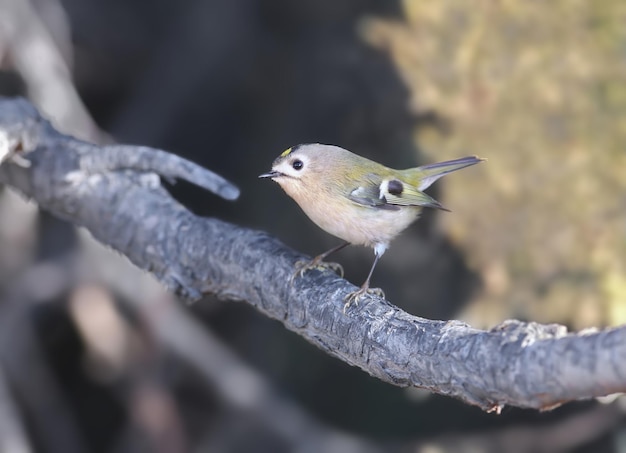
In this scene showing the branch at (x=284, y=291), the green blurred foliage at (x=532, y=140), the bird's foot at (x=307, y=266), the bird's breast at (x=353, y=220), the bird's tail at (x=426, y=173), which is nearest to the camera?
the branch at (x=284, y=291)

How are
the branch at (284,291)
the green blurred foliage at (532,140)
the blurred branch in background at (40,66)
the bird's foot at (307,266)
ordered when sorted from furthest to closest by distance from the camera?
the blurred branch in background at (40,66) < the green blurred foliage at (532,140) < the bird's foot at (307,266) < the branch at (284,291)

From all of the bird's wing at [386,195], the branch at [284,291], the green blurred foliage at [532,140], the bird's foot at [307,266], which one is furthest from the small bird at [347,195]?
the green blurred foliage at [532,140]

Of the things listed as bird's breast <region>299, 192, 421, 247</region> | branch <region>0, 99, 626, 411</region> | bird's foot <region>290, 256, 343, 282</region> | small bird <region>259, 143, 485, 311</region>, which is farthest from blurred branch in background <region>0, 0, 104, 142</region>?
bird's foot <region>290, 256, 343, 282</region>

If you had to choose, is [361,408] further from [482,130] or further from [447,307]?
[482,130]

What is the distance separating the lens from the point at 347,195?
2.52 m

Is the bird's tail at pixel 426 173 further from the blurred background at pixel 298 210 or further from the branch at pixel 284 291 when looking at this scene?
the branch at pixel 284 291

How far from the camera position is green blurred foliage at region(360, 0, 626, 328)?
2.92 meters

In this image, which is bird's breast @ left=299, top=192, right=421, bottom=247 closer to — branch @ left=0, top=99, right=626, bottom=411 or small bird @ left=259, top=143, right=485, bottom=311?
small bird @ left=259, top=143, right=485, bottom=311

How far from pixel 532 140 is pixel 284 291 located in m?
1.46

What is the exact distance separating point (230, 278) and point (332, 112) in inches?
58.6

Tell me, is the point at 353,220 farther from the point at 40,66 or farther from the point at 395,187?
the point at 40,66

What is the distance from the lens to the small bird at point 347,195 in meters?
2.48

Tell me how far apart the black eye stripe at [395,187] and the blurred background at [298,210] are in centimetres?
51

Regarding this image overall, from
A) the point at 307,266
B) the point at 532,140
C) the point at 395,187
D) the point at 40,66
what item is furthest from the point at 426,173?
the point at 40,66
